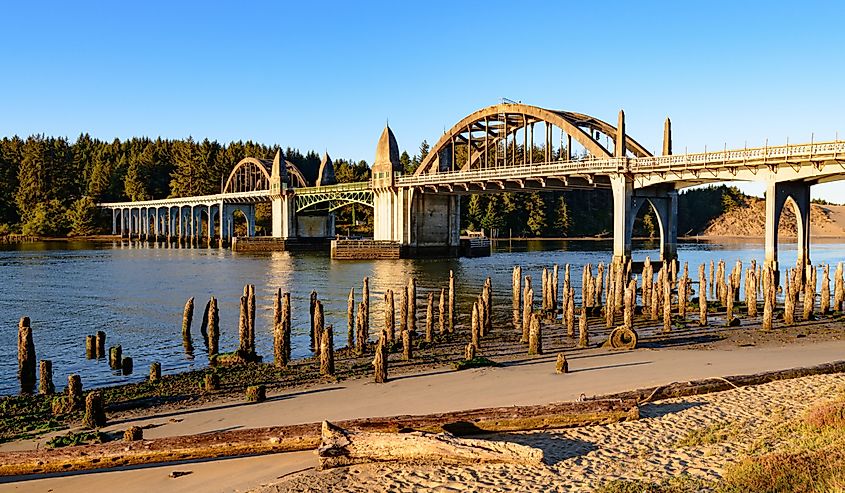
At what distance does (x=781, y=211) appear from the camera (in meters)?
38.3

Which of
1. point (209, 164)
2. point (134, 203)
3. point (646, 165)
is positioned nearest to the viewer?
point (646, 165)

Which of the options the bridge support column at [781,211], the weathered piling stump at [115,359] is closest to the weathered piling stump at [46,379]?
the weathered piling stump at [115,359]

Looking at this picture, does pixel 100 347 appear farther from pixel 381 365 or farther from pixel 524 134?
pixel 524 134

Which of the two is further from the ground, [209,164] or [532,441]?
[209,164]

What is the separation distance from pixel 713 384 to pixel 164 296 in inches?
1324

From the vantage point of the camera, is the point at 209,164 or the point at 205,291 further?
the point at 209,164

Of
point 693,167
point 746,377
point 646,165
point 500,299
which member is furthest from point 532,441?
point 646,165

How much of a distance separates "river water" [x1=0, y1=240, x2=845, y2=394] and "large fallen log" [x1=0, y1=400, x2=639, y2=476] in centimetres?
849

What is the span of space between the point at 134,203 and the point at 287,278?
89214mm

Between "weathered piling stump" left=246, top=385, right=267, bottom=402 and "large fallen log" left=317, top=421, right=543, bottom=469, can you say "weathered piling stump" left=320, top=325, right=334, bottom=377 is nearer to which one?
"weathered piling stump" left=246, top=385, right=267, bottom=402

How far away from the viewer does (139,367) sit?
21297 millimetres

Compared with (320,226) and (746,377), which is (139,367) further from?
(320,226)

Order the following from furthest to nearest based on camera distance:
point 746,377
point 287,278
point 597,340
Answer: point 287,278
point 597,340
point 746,377

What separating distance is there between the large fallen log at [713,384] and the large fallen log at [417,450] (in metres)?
3.41
